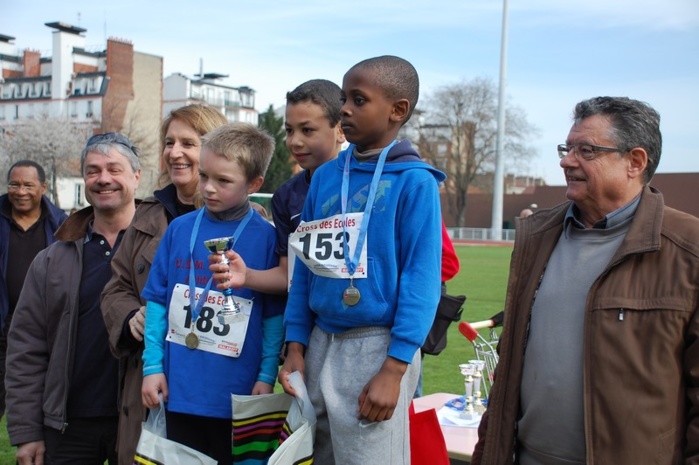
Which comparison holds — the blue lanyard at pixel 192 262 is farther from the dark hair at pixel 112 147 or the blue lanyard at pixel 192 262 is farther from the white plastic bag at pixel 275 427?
the dark hair at pixel 112 147

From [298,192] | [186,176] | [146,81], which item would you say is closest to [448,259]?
[298,192]

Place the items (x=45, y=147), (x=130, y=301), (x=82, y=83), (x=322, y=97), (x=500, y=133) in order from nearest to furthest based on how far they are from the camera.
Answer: (x=130, y=301) → (x=322, y=97) → (x=45, y=147) → (x=500, y=133) → (x=82, y=83)

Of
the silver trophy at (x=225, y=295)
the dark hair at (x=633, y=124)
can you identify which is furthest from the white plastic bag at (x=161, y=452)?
the dark hair at (x=633, y=124)

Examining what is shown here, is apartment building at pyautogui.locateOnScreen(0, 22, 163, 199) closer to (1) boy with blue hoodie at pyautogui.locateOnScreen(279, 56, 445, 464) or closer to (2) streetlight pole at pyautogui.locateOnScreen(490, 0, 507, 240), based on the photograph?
(2) streetlight pole at pyautogui.locateOnScreen(490, 0, 507, 240)

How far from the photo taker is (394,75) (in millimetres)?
2688

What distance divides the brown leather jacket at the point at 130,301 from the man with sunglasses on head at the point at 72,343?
185 millimetres

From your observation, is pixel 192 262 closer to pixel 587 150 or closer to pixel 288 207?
pixel 288 207

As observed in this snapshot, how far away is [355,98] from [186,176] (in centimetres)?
120

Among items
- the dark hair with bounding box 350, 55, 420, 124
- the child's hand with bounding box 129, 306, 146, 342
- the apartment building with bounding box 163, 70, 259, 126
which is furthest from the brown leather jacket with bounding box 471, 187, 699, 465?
the apartment building with bounding box 163, 70, 259, 126

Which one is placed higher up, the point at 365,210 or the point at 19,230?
the point at 365,210

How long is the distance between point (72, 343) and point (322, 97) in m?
1.63

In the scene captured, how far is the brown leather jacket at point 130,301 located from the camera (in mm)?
3145

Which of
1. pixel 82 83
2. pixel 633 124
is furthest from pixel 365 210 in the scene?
pixel 82 83

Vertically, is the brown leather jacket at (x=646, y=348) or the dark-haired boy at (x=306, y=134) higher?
the dark-haired boy at (x=306, y=134)
